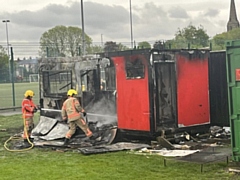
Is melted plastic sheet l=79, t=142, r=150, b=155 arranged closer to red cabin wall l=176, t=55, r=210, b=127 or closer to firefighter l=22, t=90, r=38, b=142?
red cabin wall l=176, t=55, r=210, b=127

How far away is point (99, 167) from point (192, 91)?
162 inches

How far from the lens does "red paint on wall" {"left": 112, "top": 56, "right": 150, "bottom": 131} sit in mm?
10648

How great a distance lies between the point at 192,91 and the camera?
1130 centimetres

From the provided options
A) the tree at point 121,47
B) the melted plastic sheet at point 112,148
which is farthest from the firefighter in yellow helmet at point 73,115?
the tree at point 121,47

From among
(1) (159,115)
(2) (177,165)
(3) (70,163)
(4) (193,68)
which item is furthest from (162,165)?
(4) (193,68)

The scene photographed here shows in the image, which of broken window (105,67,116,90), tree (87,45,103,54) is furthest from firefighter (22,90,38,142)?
tree (87,45,103,54)

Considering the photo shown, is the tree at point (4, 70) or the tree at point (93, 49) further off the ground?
the tree at point (93, 49)

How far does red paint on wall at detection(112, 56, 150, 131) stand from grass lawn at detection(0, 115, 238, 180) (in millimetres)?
1364

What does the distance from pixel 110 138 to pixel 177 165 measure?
3.31 meters

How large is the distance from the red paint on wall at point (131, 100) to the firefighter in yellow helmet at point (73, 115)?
3.13 feet

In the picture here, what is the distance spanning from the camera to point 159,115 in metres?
10.7

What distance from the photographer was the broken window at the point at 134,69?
1071 centimetres

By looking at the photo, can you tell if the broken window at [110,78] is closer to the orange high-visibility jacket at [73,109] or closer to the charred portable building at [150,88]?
the charred portable building at [150,88]

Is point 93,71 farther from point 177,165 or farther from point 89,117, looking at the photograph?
point 177,165
